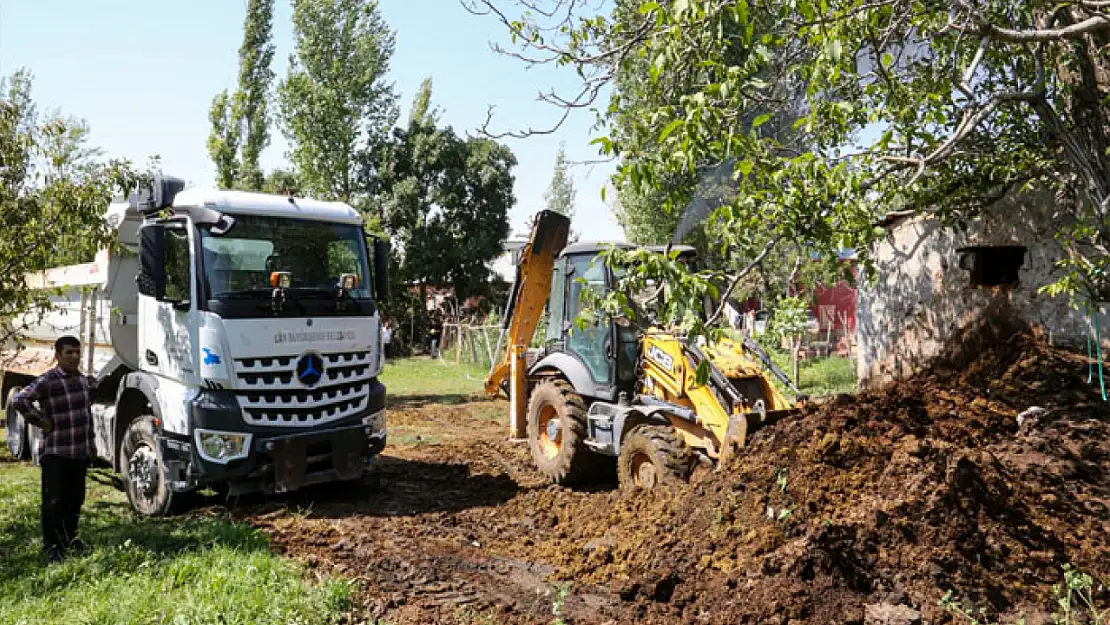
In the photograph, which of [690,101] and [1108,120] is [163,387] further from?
[1108,120]

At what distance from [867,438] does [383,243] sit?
474 cm

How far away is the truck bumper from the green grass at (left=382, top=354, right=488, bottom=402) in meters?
8.84

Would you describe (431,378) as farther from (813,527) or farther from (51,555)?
(813,527)

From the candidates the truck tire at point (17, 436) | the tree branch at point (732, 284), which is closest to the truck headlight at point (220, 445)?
the tree branch at point (732, 284)

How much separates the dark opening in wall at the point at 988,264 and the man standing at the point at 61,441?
8365 millimetres

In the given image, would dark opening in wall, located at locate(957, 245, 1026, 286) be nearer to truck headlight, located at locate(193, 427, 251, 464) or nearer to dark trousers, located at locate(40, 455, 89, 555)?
truck headlight, located at locate(193, 427, 251, 464)

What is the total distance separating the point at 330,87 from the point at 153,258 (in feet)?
78.2

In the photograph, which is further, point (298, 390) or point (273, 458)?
point (298, 390)

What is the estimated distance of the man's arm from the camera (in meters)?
5.47

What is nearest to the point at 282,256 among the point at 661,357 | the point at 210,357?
the point at 210,357

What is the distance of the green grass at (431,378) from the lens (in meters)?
17.3

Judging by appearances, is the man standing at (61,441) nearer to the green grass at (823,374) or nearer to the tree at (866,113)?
the tree at (866,113)

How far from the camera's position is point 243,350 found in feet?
20.0

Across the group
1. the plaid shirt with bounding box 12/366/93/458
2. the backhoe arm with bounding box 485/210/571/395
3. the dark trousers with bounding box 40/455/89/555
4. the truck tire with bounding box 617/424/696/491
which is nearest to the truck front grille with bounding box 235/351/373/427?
the plaid shirt with bounding box 12/366/93/458
